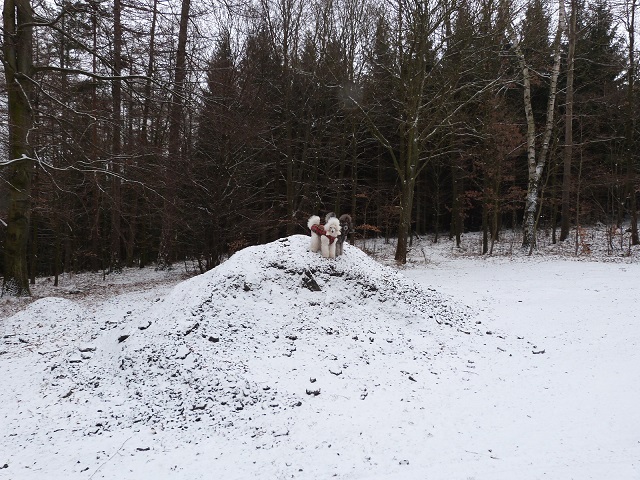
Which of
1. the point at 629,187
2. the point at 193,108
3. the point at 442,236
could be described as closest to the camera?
the point at 193,108

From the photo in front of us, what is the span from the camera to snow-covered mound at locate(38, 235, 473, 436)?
16.3 ft

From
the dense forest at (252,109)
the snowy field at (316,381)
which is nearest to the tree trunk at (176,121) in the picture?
the dense forest at (252,109)

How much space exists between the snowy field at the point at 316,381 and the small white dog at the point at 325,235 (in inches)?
11.0

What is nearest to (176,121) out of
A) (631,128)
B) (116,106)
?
(116,106)

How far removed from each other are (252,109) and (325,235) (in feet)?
30.2

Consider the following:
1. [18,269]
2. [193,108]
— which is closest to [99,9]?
[193,108]

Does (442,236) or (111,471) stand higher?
(442,236)

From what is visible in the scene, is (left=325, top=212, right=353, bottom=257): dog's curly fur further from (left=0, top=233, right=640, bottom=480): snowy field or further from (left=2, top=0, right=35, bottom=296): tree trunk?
(left=2, top=0, right=35, bottom=296): tree trunk

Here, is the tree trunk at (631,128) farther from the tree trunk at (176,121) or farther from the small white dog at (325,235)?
the tree trunk at (176,121)

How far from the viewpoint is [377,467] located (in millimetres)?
3791

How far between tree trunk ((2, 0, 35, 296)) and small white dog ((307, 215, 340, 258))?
759 cm

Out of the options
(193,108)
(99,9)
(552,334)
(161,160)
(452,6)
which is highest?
(452,6)

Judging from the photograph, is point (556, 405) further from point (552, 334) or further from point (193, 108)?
point (193, 108)

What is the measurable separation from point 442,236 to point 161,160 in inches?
915
